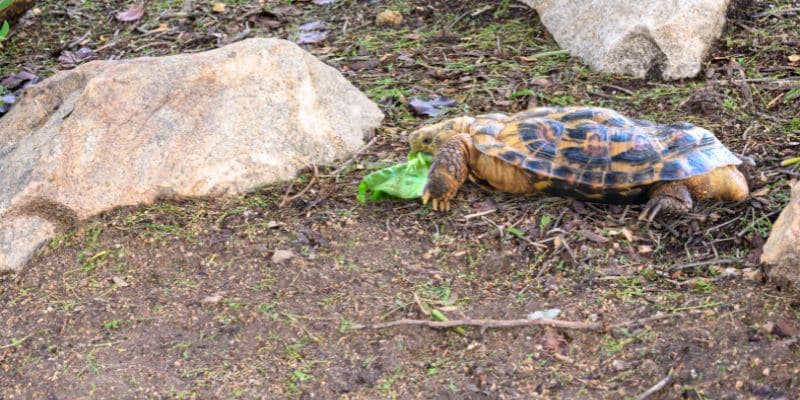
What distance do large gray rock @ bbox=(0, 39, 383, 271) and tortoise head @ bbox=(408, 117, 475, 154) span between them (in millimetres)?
452

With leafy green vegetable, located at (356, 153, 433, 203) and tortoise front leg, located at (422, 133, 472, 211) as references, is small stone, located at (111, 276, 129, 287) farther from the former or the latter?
tortoise front leg, located at (422, 133, 472, 211)

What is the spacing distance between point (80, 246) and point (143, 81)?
104cm

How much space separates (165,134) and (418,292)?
5.76 feet

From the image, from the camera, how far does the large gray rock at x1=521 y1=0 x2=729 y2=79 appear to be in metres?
5.99

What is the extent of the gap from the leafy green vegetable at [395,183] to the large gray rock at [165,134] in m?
0.49

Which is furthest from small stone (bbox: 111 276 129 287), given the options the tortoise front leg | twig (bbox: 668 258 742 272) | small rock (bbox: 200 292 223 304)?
twig (bbox: 668 258 742 272)

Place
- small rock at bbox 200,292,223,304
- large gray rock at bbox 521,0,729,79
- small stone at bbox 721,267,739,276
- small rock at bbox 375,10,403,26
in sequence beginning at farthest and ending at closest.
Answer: small rock at bbox 375,10,403,26 → large gray rock at bbox 521,0,729,79 → small rock at bbox 200,292,223,304 → small stone at bbox 721,267,739,276

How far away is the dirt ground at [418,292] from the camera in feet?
11.9

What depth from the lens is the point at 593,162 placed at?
181 inches

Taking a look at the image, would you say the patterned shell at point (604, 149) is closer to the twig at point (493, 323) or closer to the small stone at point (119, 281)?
the twig at point (493, 323)

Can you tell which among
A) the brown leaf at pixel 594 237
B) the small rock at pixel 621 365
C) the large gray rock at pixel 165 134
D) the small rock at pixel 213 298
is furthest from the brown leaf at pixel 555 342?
the large gray rock at pixel 165 134

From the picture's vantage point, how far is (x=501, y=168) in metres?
4.82

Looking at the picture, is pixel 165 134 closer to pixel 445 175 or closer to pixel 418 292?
pixel 445 175

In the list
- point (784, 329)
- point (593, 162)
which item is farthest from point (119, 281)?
point (784, 329)
